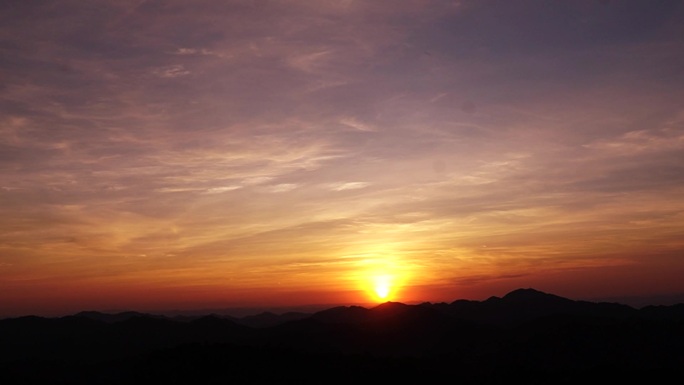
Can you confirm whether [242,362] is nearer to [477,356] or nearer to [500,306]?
[477,356]

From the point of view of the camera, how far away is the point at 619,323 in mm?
98375

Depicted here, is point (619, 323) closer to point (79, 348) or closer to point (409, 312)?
point (409, 312)

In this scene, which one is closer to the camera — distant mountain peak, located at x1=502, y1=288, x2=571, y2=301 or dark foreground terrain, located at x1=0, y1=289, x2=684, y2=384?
dark foreground terrain, located at x1=0, y1=289, x2=684, y2=384

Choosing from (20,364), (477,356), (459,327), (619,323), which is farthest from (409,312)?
(20,364)

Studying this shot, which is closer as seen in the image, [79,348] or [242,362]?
[242,362]

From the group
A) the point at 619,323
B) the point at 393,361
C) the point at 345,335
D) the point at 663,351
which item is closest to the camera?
the point at 393,361

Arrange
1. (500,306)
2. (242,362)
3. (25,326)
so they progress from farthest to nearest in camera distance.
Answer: (500,306), (25,326), (242,362)

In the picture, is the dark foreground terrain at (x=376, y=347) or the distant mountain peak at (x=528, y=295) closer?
the dark foreground terrain at (x=376, y=347)

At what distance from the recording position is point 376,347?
340 feet

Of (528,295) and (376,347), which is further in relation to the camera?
(528,295)

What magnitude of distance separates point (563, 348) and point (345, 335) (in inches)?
1493

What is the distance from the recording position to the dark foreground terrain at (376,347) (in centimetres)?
6316

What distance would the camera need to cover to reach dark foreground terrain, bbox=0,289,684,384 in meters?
63.2

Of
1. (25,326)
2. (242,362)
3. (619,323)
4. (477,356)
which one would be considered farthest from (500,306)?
(25,326)
